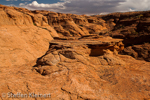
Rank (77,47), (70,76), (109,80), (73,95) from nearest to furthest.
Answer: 1. (73,95)
2. (70,76)
3. (109,80)
4. (77,47)

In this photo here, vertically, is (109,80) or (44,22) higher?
(44,22)

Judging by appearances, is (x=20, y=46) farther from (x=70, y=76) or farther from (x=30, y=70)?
(x=70, y=76)

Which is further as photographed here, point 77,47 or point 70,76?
point 77,47

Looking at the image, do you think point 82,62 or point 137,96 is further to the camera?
point 82,62

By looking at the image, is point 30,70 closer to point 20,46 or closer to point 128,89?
point 128,89

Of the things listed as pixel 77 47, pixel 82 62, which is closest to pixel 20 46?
pixel 77 47

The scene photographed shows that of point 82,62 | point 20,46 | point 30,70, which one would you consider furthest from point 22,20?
point 82,62

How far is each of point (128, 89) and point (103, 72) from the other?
116 cm

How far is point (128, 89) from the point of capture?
10.6 ft

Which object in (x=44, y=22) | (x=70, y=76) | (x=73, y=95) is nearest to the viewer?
(x=73, y=95)

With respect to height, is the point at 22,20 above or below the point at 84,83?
above

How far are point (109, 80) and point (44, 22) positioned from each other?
10.6m

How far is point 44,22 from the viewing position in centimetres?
1215

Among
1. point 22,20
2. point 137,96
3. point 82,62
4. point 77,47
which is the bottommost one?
point 137,96
